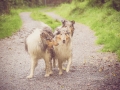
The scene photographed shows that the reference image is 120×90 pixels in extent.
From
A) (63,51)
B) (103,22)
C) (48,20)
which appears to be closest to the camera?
(63,51)

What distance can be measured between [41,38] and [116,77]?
247 centimetres

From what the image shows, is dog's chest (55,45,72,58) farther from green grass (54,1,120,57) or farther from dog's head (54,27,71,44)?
green grass (54,1,120,57)

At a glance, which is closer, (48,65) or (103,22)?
(48,65)

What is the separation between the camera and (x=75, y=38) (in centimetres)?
1480

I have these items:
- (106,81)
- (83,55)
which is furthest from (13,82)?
(83,55)

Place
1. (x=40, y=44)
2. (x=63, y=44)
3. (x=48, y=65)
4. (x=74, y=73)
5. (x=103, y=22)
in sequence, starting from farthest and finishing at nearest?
(x=103, y=22) → (x=74, y=73) → (x=48, y=65) → (x=63, y=44) → (x=40, y=44)

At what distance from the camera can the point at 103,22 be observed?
55.9ft

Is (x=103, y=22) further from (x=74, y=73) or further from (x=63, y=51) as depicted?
(x=63, y=51)

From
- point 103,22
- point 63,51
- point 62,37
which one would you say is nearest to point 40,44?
point 62,37

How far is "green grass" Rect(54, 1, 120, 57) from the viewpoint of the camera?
38.0ft

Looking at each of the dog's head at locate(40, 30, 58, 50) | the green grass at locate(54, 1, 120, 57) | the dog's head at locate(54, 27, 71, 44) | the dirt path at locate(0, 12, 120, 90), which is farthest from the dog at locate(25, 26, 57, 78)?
the green grass at locate(54, 1, 120, 57)

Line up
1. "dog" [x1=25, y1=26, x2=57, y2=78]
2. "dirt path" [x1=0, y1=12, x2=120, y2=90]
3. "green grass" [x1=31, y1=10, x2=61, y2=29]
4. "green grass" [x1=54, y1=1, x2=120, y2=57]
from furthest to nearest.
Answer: "green grass" [x1=31, y1=10, x2=61, y2=29]
"green grass" [x1=54, y1=1, x2=120, y2=57]
"dog" [x1=25, y1=26, x2=57, y2=78]
"dirt path" [x1=0, y1=12, x2=120, y2=90]

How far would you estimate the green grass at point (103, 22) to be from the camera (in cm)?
1159

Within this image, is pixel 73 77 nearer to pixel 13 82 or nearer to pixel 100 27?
pixel 13 82
